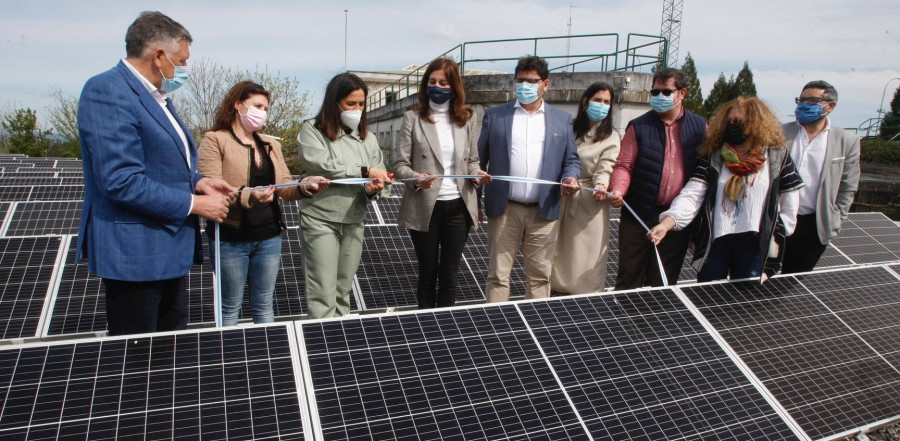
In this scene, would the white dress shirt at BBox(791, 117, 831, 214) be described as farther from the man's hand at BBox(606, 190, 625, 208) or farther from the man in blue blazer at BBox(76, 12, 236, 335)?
the man in blue blazer at BBox(76, 12, 236, 335)

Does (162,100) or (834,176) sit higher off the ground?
(162,100)

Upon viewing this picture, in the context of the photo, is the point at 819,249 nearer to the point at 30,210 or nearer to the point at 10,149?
the point at 30,210

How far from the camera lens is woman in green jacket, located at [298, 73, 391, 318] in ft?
12.7

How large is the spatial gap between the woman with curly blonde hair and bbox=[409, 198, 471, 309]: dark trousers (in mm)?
1473

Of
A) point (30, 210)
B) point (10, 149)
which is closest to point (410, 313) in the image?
point (30, 210)

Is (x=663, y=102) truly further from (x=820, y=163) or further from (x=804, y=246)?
(x=804, y=246)

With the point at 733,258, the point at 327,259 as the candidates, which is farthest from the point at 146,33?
the point at 733,258

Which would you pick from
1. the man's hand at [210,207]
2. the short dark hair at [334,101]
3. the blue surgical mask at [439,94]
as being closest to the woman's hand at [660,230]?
the blue surgical mask at [439,94]

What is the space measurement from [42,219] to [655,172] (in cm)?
617

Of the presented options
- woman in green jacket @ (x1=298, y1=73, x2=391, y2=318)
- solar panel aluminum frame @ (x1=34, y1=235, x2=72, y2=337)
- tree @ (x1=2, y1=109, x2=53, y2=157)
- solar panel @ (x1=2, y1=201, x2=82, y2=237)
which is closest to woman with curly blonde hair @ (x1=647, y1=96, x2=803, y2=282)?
woman in green jacket @ (x1=298, y1=73, x2=391, y2=318)

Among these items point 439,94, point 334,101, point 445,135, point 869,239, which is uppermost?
point 439,94

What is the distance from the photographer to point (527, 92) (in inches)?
177

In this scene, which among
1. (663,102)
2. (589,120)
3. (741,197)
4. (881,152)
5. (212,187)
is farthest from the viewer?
(881,152)

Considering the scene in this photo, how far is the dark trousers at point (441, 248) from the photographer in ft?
14.3
